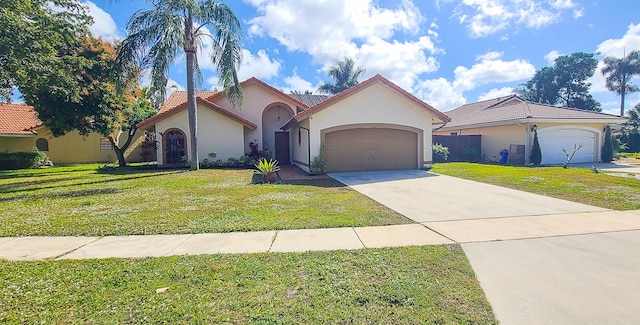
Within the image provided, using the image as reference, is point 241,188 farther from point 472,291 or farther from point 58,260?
point 472,291

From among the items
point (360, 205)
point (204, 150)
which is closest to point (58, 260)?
point (360, 205)

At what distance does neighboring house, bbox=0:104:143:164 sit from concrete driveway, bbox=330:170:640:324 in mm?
26831

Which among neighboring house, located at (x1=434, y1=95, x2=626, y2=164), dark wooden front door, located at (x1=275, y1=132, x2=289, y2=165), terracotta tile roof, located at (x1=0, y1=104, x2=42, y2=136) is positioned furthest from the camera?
terracotta tile roof, located at (x1=0, y1=104, x2=42, y2=136)

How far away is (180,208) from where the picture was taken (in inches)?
314

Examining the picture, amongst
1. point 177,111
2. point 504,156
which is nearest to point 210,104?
point 177,111

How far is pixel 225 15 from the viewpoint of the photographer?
15656mm

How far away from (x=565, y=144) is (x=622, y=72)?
3146 cm

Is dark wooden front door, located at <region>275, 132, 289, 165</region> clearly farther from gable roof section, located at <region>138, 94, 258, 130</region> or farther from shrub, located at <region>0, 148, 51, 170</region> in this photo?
shrub, located at <region>0, 148, 51, 170</region>

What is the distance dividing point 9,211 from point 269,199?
650 centimetres

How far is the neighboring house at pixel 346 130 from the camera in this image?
15398 millimetres

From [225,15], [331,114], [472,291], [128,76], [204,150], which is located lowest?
[472,291]

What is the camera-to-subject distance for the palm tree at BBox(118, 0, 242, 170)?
1441 cm

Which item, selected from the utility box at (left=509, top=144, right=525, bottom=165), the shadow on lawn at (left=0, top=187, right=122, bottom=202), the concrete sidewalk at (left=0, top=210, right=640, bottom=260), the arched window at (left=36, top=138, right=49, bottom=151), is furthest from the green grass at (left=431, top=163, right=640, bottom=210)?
the arched window at (left=36, top=138, right=49, bottom=151)

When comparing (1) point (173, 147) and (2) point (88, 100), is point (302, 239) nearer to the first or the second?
(1) point (173, 147)
